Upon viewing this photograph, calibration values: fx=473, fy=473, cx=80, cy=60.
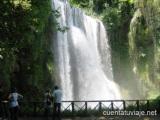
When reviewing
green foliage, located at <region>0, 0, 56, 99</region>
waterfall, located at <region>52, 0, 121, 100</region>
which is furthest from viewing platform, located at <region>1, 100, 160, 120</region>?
waterfall, located at <region>52, 0, 121, 100</region>

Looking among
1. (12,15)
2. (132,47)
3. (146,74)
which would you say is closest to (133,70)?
(146,74)

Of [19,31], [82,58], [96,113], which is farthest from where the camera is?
[82,58]

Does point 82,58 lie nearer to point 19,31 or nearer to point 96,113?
point 96,113

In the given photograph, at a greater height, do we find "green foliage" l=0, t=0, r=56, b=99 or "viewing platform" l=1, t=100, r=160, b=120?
"green foliage" l=0, t=0, r=56, b=99

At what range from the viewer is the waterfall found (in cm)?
3731

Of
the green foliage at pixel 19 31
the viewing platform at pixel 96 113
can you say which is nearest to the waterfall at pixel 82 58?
the green foliage at pixel 19 31

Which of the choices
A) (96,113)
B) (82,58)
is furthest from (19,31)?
(82,58)

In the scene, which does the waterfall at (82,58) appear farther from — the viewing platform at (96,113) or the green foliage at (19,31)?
the viewing platform at (96,113)

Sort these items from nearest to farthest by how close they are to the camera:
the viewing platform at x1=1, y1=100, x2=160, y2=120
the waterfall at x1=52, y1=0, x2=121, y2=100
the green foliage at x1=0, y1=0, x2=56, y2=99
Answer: the green foliage at x1=0, y1=0, x2=56, y2=99
the viewing platform at x1=1, y1=100, x2=160, y2=120
the waterfall at x1=52, y1=0, x2=121, y2=100

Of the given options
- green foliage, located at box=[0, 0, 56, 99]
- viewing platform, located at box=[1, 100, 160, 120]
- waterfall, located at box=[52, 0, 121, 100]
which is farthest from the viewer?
waterfall, located at box=[52, 0, 121, 100]

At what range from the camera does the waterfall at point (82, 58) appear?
3731cm

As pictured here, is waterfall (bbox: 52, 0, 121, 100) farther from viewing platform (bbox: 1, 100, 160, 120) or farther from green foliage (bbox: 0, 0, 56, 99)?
viewing platform (bbox: 1, 100, 160, 120)

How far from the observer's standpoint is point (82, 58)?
135 ft

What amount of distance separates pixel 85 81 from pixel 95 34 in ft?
21.3
